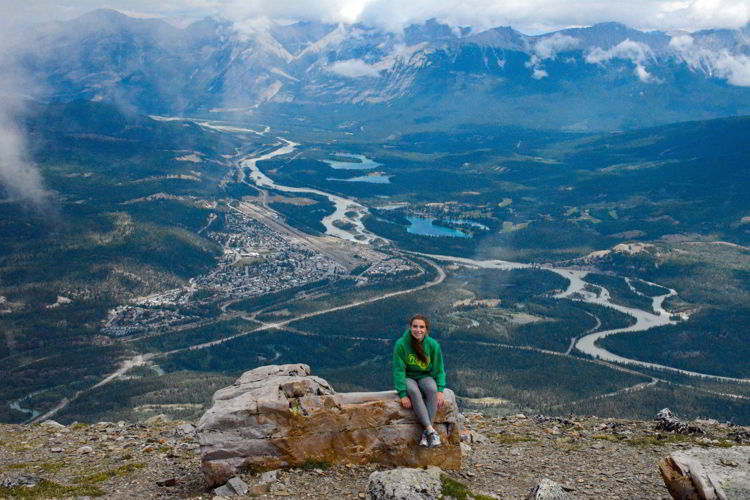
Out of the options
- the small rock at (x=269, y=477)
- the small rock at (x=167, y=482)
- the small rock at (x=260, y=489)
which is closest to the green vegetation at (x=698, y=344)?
the small rock at (x=269, y=477)

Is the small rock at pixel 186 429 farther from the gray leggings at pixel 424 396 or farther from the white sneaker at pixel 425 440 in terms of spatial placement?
the gray leggings at pixel 424 396

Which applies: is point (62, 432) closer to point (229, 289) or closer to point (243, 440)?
point (243, 440)

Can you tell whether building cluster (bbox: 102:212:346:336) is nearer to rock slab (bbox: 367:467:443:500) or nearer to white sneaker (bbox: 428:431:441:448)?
white sneaker (bbox: 428:431:441:448)

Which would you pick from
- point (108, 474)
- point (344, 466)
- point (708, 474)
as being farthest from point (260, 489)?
point (708, 474)

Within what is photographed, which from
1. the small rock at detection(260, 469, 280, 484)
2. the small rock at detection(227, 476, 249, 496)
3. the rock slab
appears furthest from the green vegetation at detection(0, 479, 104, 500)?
the rock slab

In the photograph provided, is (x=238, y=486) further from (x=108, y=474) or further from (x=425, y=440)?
(x=108, y=474)
